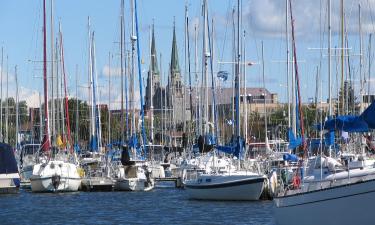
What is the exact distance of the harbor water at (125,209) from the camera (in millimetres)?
49469

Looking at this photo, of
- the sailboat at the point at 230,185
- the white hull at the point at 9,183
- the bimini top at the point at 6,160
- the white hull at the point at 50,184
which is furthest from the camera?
the white hull at the point at 50,184

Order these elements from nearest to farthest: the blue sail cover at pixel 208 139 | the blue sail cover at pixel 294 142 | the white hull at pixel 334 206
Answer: the white hull at pixel 334 206, the blue sail cover at pixel 294 142, the blue sail cover at pixel 208 139

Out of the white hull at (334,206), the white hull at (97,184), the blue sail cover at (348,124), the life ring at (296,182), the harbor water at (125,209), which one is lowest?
the harbor water at (125,209)

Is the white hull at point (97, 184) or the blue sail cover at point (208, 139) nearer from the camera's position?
the white hull at point (97, 184)

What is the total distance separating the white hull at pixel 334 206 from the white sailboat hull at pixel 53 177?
3533 cm

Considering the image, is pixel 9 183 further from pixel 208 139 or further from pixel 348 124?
pixel 348 124

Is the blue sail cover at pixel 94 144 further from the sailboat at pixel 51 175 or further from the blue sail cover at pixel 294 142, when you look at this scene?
the blue sail cover at pixel 294 142

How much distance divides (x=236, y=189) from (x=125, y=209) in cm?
A: 588

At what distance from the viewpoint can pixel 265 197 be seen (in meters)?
57.5

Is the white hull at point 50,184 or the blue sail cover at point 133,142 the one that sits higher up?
the blue sail cover at point 133,142

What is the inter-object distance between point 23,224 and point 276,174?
15.0 metres

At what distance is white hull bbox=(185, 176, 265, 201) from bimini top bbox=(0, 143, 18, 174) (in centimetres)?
1391

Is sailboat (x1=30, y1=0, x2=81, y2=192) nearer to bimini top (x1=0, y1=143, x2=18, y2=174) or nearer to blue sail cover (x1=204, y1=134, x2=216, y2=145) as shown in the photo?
bimini top (x1=0, y1=143, x2=18, y2=174)

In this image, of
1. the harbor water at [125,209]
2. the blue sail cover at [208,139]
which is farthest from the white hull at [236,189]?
the blue sail cover at [208,139]
